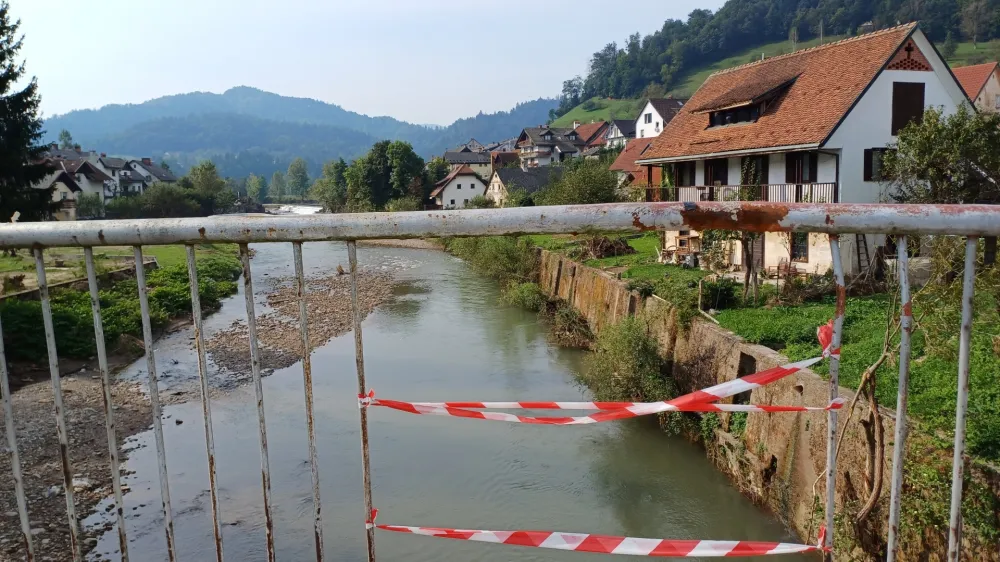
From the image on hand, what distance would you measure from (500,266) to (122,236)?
28.6 m

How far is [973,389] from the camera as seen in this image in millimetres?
8180

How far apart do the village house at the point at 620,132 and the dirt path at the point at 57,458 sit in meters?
68.9

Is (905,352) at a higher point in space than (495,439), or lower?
higher

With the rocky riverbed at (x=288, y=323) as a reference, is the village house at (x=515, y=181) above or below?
above

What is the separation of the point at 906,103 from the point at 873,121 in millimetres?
1416

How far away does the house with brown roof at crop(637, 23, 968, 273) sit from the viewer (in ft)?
61.7

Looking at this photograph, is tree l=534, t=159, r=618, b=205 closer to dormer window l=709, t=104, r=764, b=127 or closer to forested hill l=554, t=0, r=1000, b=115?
dormer window l=709, t=104, r=764, b=127

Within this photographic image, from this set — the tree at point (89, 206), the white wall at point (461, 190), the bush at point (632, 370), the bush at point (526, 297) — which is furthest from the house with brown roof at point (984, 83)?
the tree at point (89, 206)

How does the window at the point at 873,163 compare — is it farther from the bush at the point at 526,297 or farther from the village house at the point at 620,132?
the village house at the point at 620,132

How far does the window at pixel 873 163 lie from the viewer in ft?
62.2

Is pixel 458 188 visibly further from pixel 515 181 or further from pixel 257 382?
pixel 257 382

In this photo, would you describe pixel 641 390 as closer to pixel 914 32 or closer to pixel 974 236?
pixel 974 236

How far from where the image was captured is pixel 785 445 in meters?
9.95

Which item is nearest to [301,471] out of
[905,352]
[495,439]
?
[495,439]
